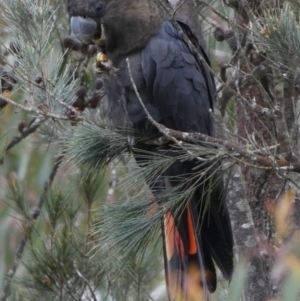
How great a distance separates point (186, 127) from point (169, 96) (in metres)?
0.12

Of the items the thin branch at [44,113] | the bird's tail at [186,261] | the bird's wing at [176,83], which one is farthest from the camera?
the bird's wing at [176,83]

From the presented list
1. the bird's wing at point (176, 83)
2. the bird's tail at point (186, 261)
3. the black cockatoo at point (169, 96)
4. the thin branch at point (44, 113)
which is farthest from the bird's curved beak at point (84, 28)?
the bird's tail at point (186, 261)

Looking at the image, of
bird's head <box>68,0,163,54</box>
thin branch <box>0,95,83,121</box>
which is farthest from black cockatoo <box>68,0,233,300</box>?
thin branch <box>0,95,83,121</box>

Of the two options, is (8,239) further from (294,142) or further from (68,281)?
(294,142)

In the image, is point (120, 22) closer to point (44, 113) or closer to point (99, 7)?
point (99, 7)

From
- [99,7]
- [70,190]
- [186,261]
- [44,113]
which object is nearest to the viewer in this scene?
[44,113]

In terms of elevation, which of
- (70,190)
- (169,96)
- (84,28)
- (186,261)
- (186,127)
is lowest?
(186,261)

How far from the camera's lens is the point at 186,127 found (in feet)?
7.67

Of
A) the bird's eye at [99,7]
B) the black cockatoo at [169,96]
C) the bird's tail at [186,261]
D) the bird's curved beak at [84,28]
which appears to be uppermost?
the bird's eye at [99,7]

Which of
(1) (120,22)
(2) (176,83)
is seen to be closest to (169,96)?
(2) (176,83)

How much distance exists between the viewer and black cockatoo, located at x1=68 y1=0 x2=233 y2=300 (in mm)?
2232

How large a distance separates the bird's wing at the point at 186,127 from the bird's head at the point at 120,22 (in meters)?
0.05

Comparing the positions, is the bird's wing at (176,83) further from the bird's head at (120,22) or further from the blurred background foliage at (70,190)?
the blurred background foliage at (70,190)

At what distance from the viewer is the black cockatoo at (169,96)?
223 cm
